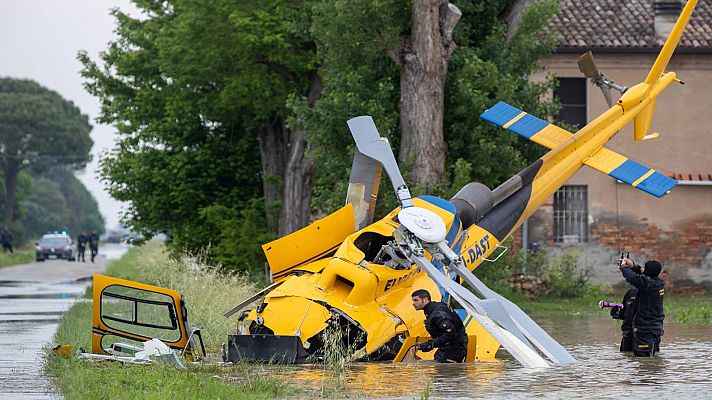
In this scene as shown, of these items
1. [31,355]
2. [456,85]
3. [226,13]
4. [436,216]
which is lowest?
[31,355]

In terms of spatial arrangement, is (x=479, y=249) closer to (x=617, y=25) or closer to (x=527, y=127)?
(x=527, y=127)

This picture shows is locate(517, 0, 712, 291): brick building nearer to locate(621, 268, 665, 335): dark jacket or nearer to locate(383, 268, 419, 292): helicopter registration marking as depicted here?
locate(621, 268, 665, 335): dark jacket

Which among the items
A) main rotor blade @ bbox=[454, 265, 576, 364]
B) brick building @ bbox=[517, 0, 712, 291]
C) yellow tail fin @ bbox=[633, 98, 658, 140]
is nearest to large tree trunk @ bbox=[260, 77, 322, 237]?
brick building @ bbox=[517, 0, 712, 291]

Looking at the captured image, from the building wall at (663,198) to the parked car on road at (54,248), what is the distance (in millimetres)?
40558

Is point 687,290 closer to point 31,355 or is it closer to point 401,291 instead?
point 401,291

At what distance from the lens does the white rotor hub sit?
15.7 m

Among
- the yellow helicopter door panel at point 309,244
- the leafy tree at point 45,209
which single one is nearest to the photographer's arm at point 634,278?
the yellow helicopter door panel at point 309,244

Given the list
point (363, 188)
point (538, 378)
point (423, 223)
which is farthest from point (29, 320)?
point (538, 378)

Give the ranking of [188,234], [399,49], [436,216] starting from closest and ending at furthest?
[436,216]
[399,49]
[188,234]

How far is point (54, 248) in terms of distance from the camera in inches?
2751

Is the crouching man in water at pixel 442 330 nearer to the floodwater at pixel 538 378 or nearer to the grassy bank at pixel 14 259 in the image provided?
the floodwater at pixel 538 378

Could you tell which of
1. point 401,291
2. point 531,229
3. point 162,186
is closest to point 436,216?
point 401,291

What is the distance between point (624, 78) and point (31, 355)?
936 inches

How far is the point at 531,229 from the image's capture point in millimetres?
35812
